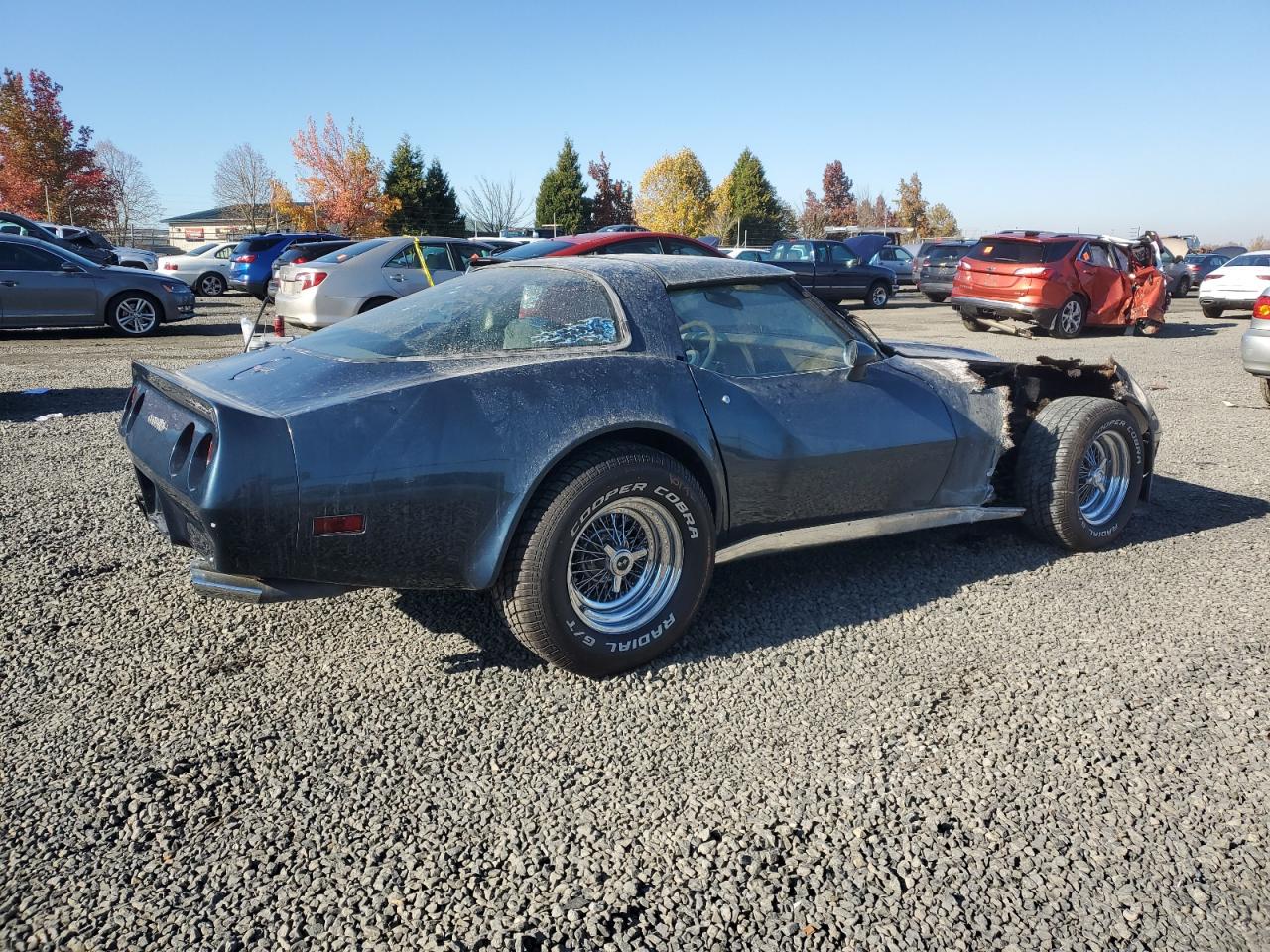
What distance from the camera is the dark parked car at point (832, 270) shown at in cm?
2111

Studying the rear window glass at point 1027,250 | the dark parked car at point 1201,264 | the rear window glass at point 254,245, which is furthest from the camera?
the dark parked car at point 1201,264

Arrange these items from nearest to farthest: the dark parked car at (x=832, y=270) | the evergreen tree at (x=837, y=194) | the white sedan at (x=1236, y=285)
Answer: the white sedan at (x=1236, y=285) < the dark parked car at (x=832, y=270) < the evergreen tree at (x=837, y=194)

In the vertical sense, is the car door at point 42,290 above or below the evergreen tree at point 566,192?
below

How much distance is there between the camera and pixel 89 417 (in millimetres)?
7297

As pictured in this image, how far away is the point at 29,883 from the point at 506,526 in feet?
4.82

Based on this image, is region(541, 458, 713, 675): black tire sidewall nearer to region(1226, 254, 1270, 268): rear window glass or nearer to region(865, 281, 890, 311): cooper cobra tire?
region(865, 281, 890, 311): cooper cobra tire

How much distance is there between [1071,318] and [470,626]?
14.0 m

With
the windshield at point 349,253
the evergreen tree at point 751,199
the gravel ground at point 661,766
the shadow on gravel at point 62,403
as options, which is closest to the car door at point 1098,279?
the windshield at point 349,253

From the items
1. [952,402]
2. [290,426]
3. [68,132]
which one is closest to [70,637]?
[290,426]

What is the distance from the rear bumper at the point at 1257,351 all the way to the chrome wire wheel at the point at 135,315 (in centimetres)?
1337

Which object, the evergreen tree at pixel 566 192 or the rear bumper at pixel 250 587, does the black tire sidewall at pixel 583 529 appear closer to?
the rear bumper at pixel 250 587

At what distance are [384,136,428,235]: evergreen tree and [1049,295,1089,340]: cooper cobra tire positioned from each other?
38.9 metres

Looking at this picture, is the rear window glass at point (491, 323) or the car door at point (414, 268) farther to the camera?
the car door at point (414, 268)

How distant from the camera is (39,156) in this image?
37.7 meters
